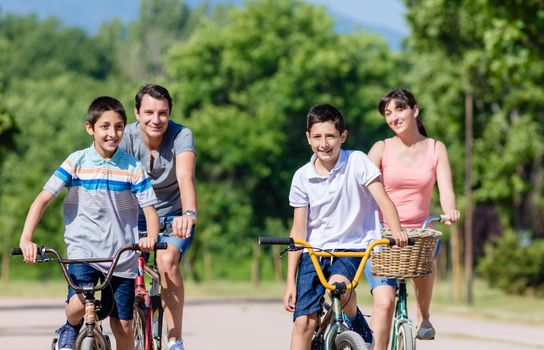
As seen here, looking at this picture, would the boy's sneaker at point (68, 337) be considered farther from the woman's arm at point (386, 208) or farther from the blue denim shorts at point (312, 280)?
the woman's arm at point (386, 208)

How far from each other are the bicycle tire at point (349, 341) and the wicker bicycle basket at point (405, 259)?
0.67 m

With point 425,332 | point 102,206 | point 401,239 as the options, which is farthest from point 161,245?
point 425,332

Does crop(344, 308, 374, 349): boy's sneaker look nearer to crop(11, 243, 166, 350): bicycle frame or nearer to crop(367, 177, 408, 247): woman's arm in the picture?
crop(367, 177, 408, 247): woman's arm

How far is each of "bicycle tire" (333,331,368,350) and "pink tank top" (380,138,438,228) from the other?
1.74m

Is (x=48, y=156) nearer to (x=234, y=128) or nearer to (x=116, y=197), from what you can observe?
(x=234, y=128)

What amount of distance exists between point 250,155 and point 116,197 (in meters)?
50.3

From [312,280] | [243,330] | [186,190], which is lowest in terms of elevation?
[243,330]

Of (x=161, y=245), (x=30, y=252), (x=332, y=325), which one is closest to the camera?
(x=30, y=252)

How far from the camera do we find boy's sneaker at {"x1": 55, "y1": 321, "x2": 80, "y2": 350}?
7719 millimetres

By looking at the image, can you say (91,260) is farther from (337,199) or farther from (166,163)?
(337,199)

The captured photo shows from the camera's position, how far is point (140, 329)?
810cm

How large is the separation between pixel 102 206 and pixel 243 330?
9.74m

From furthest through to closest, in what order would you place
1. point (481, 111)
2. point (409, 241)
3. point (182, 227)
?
point (481, 111)
point (409, 241)
point (182, 227)

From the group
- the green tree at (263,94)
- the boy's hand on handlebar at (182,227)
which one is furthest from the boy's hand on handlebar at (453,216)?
the green tree at (263,94)
